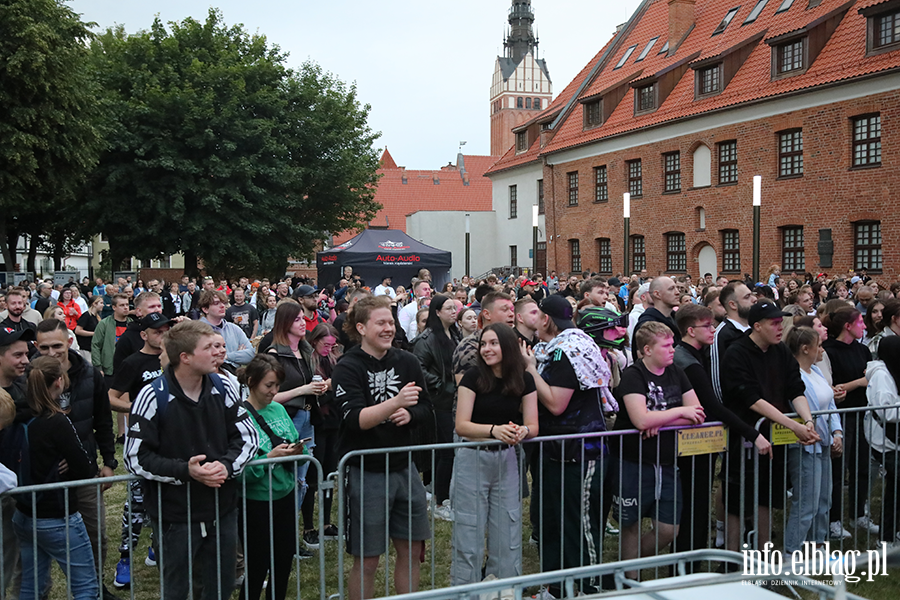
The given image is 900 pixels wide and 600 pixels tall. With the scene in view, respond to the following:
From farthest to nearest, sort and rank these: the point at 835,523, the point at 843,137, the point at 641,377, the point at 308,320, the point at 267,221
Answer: the point at 267,221 → the point at 843,137 → the point at 308,320 → the point at 835,523 → the point at 641,377

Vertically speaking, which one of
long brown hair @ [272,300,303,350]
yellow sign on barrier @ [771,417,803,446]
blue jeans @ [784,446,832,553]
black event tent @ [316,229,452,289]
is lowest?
blue jeans @ [784,446,832,553]

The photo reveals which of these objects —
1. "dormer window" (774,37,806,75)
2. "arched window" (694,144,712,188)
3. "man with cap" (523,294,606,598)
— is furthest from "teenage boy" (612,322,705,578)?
"arched window" (694,144,712,188)

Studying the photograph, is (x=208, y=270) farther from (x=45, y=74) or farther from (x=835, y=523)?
(x=835, y=523)

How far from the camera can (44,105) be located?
26219 mm

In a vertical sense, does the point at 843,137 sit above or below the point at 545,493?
above

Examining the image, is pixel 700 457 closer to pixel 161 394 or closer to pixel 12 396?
pixel 161 394

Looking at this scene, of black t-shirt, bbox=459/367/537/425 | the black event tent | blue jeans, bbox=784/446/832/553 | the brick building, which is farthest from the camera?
the black event tent

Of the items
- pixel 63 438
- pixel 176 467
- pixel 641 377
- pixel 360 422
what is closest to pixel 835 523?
pixel 641 377

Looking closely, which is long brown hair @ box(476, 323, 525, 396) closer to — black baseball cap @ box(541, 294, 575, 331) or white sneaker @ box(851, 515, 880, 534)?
black baseball cap @ box(541, 294, 575, 331)

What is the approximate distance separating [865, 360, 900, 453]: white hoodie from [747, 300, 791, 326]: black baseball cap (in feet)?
4.16

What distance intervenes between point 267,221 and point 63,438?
92.4 ft

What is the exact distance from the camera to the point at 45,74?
25672 mm

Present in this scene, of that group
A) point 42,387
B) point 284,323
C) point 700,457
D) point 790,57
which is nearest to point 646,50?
point 790,57

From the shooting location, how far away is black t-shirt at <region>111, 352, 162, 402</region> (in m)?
5.95
